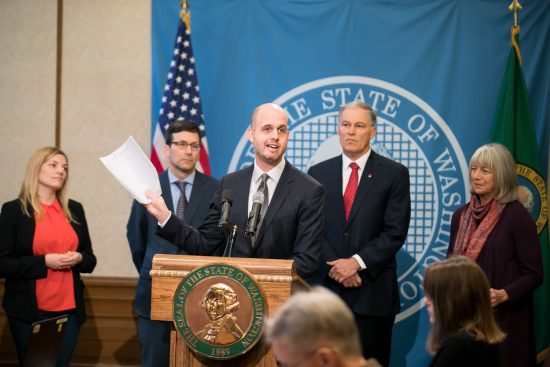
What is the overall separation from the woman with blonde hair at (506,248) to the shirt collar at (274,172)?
1.46m

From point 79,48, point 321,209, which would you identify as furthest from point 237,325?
point 79,48

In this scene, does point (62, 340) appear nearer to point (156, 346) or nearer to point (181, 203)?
point (156, 346)

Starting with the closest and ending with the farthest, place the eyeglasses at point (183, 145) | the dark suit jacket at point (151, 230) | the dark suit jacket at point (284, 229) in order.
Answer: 1. the dark suit jacket at point (284, 229)
2. the dark suit jacket at point (151, 230)
3. the eyeglasses at point (183, 145)

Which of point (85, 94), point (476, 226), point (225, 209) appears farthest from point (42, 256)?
point (476, 226)

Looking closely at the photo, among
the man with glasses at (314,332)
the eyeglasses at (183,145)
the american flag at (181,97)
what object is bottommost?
the man with glasses at (314,332)

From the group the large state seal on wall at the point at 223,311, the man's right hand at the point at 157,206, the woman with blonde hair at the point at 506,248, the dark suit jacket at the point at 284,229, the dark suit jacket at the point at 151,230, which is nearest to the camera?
the large state seal on wall at the point at 223,311

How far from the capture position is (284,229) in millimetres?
3572

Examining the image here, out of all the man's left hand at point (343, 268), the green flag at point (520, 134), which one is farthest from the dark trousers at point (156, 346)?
the green flag at point (520, 134)

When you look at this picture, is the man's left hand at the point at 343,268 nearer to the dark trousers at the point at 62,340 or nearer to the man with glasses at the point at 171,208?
the man with glasses at the point at 171,208

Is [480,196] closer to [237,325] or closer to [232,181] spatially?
[232,181]

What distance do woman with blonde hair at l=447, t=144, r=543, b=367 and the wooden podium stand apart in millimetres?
1732

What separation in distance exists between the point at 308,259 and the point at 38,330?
A: 1865mm

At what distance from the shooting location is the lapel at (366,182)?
4715mm

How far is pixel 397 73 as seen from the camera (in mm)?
5719
